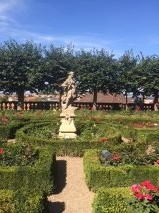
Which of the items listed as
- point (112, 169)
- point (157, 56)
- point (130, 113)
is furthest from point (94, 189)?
point (157, 56)

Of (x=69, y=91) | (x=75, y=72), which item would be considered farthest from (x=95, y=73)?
(x=69, y=91)

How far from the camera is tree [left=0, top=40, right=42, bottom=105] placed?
38688 millimetres

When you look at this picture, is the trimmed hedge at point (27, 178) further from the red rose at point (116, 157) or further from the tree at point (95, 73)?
the tree at point (95, 73)

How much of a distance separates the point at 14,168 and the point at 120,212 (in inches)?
179

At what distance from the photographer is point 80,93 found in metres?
40.9

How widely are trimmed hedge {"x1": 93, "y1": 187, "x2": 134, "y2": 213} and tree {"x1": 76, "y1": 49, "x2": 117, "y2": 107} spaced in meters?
29.3

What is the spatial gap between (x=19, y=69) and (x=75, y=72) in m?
5.78

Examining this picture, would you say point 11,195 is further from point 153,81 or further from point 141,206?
point 153,81

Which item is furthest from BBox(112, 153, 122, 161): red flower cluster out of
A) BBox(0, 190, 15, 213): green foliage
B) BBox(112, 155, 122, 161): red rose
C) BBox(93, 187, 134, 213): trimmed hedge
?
BBox(0, 190, 15, 213): green foliage

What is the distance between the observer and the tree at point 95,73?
3994 centimetres

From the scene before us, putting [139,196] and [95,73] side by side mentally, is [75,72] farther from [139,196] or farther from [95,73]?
[139,196]

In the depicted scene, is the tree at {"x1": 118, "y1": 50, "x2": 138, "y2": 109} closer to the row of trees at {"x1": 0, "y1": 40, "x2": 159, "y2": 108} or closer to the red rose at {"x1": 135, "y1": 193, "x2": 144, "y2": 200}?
the row of trees at {"x1": 0, "y1": 40, "x2": 159, "y2": 108}

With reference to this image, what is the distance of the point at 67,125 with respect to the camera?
21.1 m

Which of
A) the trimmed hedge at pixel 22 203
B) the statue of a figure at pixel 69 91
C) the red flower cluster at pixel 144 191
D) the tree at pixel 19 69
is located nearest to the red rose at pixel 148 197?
the red flower cluster at pixel 144 191
